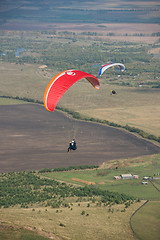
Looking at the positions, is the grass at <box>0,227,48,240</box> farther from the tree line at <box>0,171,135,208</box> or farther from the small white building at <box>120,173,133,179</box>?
the small white building at <box>120,173,133,179</box>

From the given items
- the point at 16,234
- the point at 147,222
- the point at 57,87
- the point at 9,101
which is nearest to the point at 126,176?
the point at 147,222

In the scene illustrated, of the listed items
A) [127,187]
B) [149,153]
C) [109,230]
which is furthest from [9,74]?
[109,230]

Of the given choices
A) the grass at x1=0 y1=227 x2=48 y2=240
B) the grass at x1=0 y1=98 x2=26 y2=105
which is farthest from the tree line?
the grass at x1=0 y1=98 x2=26 y2=105

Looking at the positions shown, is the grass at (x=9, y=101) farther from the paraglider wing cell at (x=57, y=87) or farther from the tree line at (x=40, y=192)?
the paraglider wing cell at (x=57, y=87)

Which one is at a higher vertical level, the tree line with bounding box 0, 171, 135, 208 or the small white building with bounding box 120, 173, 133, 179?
the small white building with bounding box 120, 173, 133, 179

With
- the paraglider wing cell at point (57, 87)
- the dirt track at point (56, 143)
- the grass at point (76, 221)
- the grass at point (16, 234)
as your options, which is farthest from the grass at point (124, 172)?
the paraglider wing cell at point (57, 87)

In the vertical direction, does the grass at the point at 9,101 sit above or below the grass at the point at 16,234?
above
